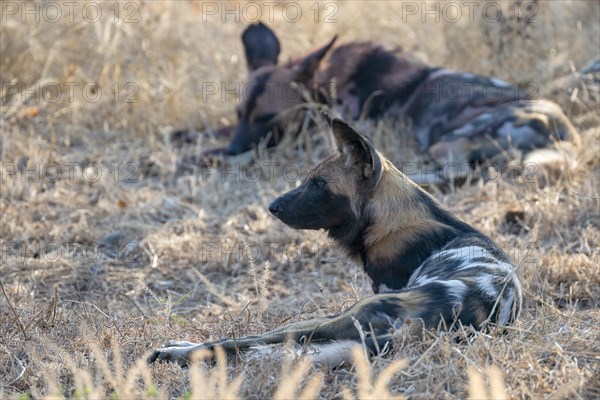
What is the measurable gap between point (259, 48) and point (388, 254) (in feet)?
13.4

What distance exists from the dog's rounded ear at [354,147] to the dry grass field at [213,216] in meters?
0.57

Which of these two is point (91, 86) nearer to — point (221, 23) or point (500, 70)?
point (221, 23)

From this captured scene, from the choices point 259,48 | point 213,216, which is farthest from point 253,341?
point 259,48

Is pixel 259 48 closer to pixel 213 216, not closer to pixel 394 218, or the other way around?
pixel 213 216

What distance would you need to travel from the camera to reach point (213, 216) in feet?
20.7

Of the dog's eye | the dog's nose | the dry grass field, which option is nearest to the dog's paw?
the dry grass field

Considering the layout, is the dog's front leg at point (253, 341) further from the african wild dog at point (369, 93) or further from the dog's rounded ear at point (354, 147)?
the african wild dog at point (369, 93)

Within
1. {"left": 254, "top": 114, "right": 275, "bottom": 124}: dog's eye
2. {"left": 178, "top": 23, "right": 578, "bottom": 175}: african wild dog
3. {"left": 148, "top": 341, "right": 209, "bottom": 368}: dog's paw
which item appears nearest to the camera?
{"left": 148, "top": 341, "right": 209, "bottom": 368}: dog's paw

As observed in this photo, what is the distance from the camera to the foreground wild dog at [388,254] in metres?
3.38

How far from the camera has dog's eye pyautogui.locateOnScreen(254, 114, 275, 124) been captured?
298 inches

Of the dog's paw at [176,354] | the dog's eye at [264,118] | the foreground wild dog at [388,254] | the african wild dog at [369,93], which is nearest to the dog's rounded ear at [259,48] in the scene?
the african wild dog at [369,93]

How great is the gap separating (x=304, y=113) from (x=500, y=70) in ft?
5.73

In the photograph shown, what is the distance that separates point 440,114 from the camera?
734 cm

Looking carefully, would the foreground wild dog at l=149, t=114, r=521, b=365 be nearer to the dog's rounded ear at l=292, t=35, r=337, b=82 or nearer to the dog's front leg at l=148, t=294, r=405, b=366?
the dog's front leg at l=148, t=294, r=405, b=366
